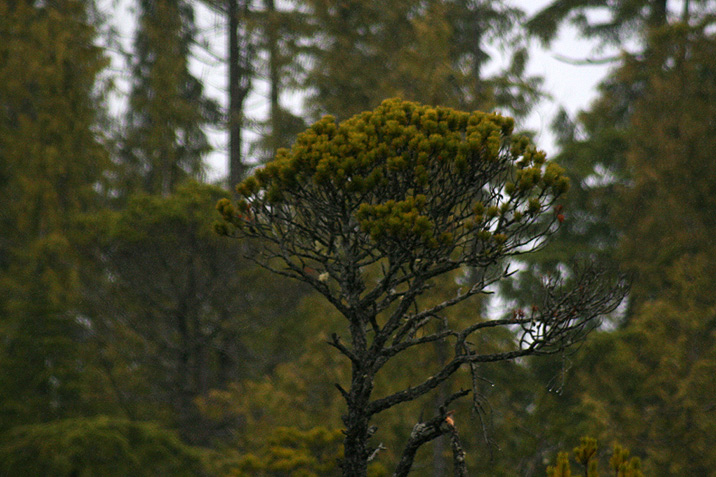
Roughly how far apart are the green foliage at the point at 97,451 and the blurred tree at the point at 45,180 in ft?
3.72

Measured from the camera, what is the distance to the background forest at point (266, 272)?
38.0ft

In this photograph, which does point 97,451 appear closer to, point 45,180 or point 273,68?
point 45,180

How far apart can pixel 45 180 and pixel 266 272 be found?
5705mm

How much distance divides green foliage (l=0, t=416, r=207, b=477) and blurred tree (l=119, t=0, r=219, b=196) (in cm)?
550

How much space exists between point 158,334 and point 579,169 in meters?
10.3

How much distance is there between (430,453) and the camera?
45.0ft

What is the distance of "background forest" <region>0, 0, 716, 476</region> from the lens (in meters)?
11.6

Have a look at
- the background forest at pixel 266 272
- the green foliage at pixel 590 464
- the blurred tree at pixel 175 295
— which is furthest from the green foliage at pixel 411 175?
the blurred tree at pixel 175 295

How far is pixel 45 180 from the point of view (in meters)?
15.8

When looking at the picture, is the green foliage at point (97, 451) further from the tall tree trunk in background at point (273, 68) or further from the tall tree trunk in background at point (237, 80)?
the tall tree trunk in background at point (273, 68)

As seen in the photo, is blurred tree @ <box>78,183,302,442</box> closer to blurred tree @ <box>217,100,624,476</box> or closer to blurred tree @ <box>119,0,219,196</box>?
blurred tree @ <box>119,0,219,196</box>

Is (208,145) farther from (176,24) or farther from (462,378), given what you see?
(462,378)

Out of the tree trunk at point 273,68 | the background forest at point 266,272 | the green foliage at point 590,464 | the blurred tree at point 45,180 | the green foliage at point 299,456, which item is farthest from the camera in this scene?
the tree trunk at point 273,68

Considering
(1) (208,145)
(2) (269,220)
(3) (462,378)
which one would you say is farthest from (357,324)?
(1) (208,145)
